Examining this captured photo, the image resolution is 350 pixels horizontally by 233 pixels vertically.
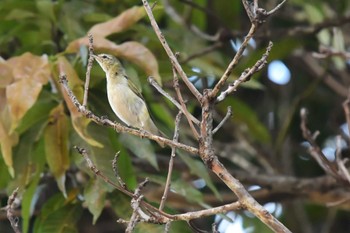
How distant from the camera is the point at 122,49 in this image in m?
3.64

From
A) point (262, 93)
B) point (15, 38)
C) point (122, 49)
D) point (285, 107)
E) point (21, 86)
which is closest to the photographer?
point (21, 86)

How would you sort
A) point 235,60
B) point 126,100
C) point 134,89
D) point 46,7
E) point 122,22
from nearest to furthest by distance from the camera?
point 235,60 < point 126,100 < point 134,89 < point 122,22 < point 46,7

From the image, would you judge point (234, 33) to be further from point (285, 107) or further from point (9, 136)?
point (9, 136)

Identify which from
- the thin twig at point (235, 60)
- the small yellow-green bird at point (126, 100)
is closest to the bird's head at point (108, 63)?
the small yellow-green bird at point (126, 100)

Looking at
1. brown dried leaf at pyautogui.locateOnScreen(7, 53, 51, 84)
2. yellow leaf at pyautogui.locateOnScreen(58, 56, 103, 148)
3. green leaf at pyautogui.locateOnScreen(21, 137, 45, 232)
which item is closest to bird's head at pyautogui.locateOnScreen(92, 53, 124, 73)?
yellow leaf at pyautogui.locateOnScreen(58, 56, 103, 148)

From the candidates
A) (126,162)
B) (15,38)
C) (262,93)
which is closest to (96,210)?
(126,162)

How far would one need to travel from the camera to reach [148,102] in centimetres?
420

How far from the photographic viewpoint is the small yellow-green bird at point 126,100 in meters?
3.11

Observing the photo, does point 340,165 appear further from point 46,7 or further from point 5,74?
point 46,7

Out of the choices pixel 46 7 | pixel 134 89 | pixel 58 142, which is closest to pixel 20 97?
pixel 58 142

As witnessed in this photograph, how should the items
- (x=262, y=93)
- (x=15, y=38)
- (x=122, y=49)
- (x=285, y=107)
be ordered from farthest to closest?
(x=262, y=93)
(x=285, y=107)
(x=15, y=38)
(x=122, y=49)

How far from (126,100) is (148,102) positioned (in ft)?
3.54

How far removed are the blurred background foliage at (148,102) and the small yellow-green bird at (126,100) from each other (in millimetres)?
227

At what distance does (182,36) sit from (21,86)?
1.47 meters
